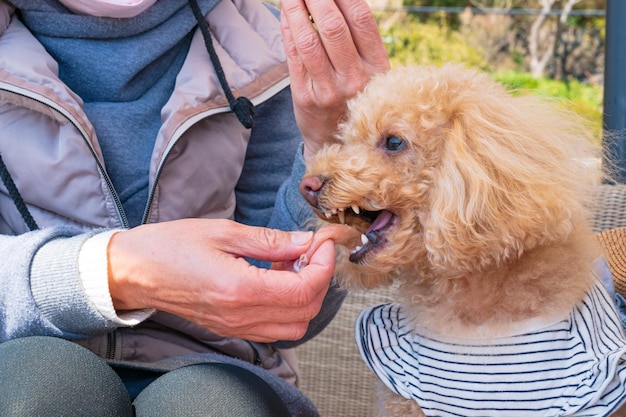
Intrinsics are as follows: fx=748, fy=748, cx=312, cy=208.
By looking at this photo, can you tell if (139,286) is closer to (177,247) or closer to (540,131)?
(177,247)

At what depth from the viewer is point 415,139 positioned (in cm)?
121

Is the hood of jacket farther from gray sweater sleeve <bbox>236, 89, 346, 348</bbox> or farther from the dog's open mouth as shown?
the dog's open mouth

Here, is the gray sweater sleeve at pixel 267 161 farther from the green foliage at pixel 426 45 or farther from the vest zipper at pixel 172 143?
the green foliage at pixel 426 45

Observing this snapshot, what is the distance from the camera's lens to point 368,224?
1271 mm

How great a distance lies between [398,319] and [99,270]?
0.55 m

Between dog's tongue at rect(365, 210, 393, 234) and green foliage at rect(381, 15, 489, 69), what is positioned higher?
dog's tongue at rect(365, 210, 393, 234)

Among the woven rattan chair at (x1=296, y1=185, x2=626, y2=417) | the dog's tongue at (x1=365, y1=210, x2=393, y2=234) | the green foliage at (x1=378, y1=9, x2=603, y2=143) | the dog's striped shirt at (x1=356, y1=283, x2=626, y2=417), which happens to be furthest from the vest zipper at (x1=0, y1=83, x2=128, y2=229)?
the green foliage at (x1=378, y1=9, x2=603, y2=143)

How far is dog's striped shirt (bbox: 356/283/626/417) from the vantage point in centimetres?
108

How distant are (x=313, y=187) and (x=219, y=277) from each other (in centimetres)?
25

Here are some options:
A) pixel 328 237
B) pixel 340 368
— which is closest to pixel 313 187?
pixel 328 237

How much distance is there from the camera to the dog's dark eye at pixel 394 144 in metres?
1.22

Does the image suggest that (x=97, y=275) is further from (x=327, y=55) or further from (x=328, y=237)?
(x=327, y=55)

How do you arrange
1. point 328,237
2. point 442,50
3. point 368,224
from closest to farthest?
point 328,237, point 368,224, point 442,50

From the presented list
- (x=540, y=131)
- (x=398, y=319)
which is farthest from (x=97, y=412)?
Result: (x=540, y=131)
